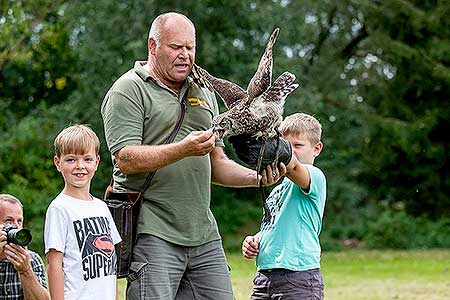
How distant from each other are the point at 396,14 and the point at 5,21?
29.4ft

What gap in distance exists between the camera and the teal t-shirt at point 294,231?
5.20 m

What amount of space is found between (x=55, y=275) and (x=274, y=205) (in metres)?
1.41

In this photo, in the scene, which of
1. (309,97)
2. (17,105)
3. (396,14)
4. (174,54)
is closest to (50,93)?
(17,105)

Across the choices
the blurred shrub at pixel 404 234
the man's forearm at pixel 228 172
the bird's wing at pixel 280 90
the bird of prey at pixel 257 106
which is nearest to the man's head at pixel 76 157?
the bird of prey at pixel 257 106

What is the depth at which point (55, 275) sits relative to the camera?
4.46 meters

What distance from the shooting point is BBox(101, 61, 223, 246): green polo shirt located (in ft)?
15.6

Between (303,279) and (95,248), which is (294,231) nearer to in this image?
(303,279)

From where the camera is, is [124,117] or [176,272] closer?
[124,117]

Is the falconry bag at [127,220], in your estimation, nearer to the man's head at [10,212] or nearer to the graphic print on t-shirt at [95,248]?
the graphic print on t-shirt at [95,248]

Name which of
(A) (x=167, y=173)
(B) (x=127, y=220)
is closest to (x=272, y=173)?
(A) (x=167, y=173)

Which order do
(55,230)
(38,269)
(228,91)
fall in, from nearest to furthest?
(55,230), (228,91), (38,269)

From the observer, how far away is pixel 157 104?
4828 millimetres

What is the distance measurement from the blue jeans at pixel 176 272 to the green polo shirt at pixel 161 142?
56mm

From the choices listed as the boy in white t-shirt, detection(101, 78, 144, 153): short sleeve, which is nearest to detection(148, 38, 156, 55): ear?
detection(101, 78, 144, 153): short sleeve
